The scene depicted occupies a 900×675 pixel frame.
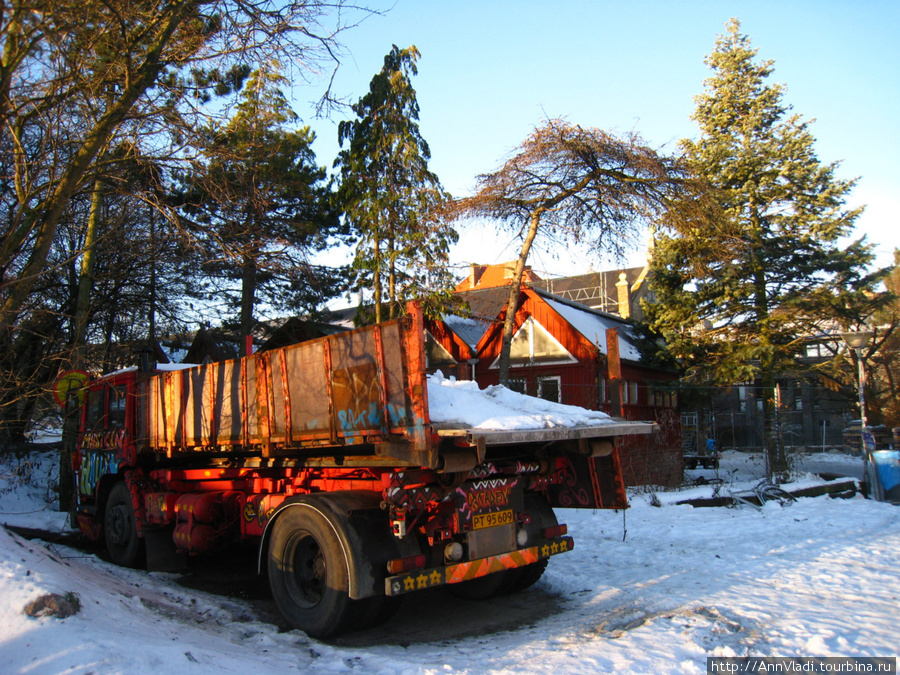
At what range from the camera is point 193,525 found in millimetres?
7430

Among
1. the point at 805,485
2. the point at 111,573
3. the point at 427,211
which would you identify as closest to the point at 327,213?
the point at 427,211

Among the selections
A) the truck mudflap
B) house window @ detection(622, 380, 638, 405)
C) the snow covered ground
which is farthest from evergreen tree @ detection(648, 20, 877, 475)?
the truck mudflap

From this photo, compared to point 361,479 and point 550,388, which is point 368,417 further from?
point 550,388

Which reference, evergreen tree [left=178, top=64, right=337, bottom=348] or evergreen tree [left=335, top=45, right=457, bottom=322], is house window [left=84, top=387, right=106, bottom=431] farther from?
evergreen tree [left=335, top=45, right=457, bottom=322]

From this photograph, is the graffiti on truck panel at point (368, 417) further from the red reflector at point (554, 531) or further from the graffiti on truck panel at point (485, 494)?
the red reflector at point (554, 531)

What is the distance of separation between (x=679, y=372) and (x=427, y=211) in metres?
10.2

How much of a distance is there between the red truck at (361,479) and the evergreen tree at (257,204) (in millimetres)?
1763

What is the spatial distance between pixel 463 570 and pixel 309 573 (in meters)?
1.47

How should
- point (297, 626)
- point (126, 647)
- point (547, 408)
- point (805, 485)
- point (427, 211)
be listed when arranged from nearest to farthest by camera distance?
point (126, 647)
point (297, 626)
point (547, 408)
point (805, 485)
point (427, 211)

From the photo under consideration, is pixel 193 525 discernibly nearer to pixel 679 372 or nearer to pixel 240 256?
pixel 240 256

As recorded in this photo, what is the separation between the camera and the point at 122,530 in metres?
8.80

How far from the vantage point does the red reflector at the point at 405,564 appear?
5.05 m

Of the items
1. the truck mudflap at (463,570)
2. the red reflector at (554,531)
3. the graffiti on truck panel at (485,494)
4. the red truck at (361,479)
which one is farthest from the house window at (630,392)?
the graffiti on truck panel at (485,494)

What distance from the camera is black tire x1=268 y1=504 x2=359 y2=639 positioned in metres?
5.14
